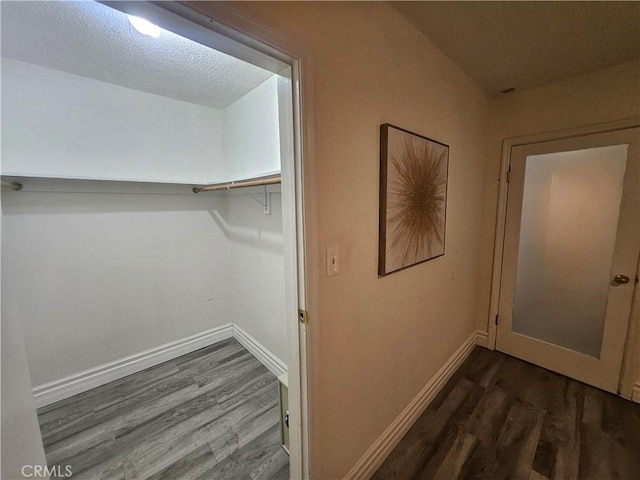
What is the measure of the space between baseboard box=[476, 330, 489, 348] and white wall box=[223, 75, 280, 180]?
252cm

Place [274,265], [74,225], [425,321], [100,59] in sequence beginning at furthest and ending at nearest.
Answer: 1. [274,265]
2. [74,225]
3. [425,321]
4. [100,59]

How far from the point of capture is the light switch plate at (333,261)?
1.13 meters

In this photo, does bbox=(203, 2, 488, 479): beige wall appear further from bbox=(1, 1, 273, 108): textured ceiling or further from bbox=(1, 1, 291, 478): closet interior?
bbox=(1, 1, 273, 108): textured ceiling

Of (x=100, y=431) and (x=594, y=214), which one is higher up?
(x=594, y=214)

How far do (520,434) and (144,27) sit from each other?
→ 3168 mm

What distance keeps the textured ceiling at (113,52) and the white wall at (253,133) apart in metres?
0.10

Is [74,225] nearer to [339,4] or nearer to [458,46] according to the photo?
[339,4]

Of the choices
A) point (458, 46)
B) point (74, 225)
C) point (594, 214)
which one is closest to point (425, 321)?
point (594, 214)

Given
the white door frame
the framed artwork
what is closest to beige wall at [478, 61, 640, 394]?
the framed artwork

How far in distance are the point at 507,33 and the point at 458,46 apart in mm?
239

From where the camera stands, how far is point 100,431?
175 centimetres

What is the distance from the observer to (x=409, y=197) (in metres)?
1.47

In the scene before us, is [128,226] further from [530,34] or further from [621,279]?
[621,279]

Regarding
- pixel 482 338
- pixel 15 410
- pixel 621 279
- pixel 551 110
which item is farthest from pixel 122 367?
pixel 551 110
